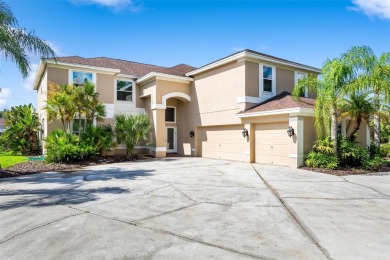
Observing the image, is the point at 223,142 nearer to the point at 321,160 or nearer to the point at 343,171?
the point at 321,160

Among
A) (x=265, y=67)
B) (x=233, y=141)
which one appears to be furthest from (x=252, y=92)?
(x=233, y=141)

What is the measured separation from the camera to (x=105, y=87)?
18.3 meters

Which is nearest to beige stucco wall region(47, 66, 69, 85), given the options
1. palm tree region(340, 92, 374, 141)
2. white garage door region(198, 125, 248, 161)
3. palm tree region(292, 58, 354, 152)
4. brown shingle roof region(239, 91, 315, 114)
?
white garage door region(198, 125, 248, 161)

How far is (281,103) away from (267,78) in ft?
9.15

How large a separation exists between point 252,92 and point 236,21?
4.18 meters

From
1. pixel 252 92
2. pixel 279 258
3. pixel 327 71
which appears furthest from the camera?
pixel 252 92

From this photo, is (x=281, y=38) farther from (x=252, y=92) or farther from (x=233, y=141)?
(x=233, y=141)

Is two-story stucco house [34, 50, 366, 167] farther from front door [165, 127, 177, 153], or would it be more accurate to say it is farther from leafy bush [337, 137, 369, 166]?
leafy bush [337, 137, 369, 166]

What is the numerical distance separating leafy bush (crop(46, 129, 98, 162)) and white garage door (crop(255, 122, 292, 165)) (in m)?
9.29

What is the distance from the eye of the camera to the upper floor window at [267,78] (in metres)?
16.4

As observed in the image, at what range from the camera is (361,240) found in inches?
170

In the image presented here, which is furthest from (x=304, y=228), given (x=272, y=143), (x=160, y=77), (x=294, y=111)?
(x=160, y=77)

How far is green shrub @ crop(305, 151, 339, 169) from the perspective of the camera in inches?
476

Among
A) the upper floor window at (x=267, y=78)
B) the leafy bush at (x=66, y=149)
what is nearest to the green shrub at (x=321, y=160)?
the upper floor window at (x=267, y=78)
